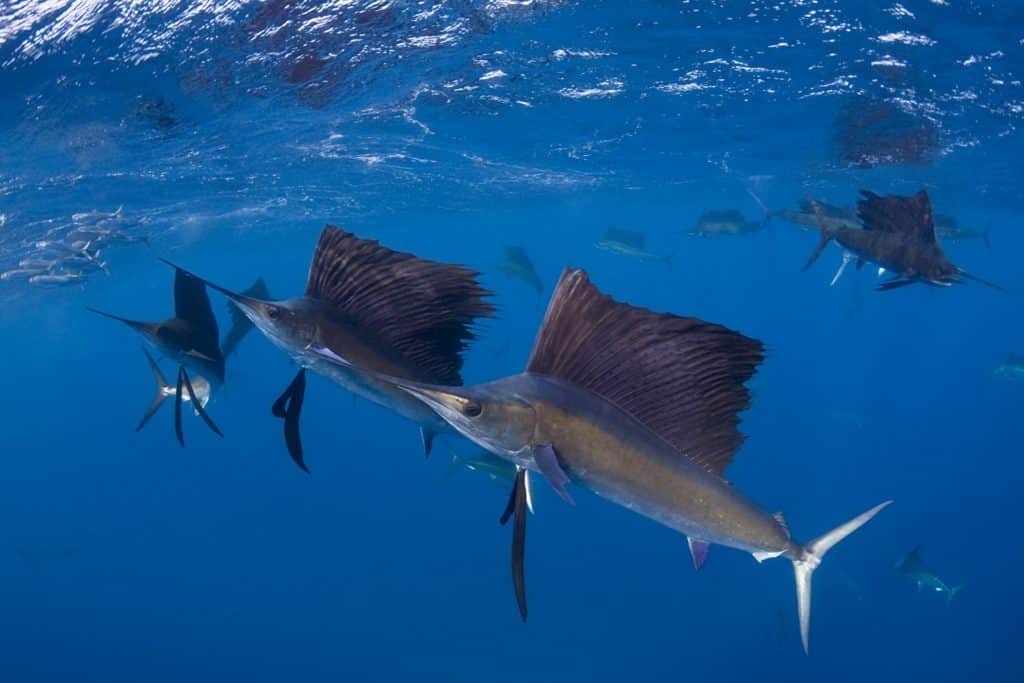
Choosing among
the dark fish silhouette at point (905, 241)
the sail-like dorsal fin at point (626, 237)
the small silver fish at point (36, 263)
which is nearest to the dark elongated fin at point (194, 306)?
the dark fish silhouette at point (905, 241)

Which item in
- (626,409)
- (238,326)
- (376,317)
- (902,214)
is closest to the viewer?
(626,409)

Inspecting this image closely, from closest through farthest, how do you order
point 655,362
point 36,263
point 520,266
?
point 655,362, point 520,266, point 36,263

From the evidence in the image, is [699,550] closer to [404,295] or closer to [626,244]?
[404,295]

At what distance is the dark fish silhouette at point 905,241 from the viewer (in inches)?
231

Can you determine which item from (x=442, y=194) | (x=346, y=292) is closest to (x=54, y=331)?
(x=442, y=194)

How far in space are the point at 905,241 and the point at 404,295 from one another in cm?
500

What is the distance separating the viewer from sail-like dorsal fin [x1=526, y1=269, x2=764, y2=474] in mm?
2434

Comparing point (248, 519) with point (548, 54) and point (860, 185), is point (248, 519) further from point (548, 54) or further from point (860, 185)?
point (860, 185)

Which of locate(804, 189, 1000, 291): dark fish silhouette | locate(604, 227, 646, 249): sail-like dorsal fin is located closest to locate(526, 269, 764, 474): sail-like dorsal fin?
locate(804, 189, 1000, 291): dark fish silhouette

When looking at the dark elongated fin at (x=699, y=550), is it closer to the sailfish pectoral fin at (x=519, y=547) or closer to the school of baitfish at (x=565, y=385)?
the school of baitfish at (x=565, y=385)

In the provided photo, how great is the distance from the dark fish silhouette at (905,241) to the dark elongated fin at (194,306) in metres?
5.30

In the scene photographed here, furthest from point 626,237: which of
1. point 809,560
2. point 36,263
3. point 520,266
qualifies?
point 36,263

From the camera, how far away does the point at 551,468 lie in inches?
93.0

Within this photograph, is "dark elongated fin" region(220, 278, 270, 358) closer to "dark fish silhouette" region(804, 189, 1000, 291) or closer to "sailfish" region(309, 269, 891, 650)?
"sailfish" region(309, 269, 891, 650)
